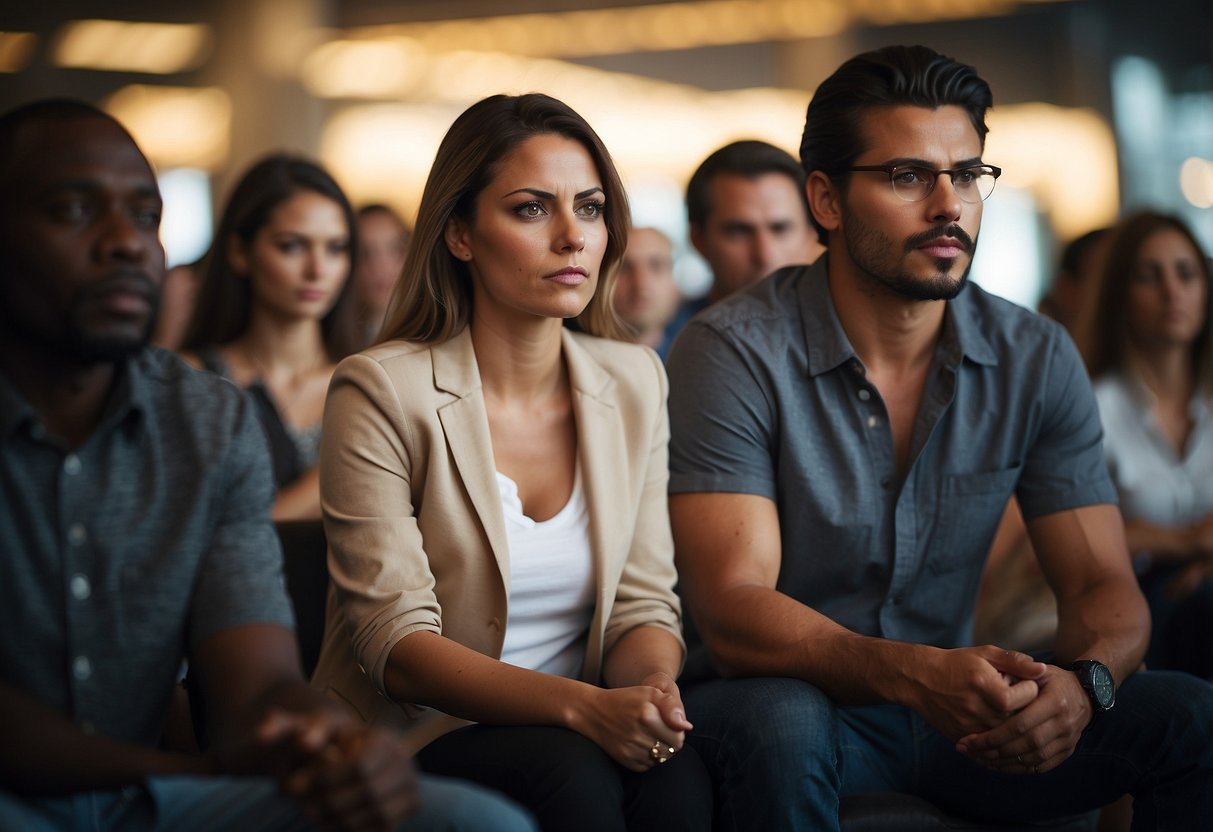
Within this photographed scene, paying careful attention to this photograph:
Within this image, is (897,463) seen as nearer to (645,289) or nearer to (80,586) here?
(80,586)

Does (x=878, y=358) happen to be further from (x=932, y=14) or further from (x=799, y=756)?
(x=932, y=14)

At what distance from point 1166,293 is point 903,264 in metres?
1.68

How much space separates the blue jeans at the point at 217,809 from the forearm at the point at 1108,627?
45.3 inches

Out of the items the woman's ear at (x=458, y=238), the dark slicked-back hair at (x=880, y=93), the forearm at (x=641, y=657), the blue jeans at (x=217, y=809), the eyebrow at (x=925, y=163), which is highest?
the dark slicked-back hair at (x=880, y=93)

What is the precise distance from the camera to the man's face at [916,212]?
7.21ft

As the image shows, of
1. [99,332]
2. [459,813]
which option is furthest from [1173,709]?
[99,332]

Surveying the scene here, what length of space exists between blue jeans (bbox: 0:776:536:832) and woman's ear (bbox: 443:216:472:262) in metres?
1.07

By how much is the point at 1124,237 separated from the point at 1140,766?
2096mm

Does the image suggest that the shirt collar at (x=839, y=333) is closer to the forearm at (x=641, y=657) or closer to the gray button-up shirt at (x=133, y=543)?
the forearm at (x=641, y=657)

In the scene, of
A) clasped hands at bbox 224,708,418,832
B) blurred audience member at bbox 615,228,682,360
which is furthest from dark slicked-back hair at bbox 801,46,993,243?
blurred audience member at bbox 615,228,682,360

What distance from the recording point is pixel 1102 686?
1945mm

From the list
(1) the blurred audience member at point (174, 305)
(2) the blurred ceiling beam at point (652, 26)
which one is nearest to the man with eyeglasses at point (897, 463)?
(1) the blurred audience member at point (174, 305)

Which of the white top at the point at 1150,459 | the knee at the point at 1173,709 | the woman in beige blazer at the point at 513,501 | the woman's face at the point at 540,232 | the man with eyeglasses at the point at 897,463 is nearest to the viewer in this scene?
the woman in beige blazer at the point at 513,501

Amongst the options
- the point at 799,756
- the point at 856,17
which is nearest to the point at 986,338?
the point at 799,756
